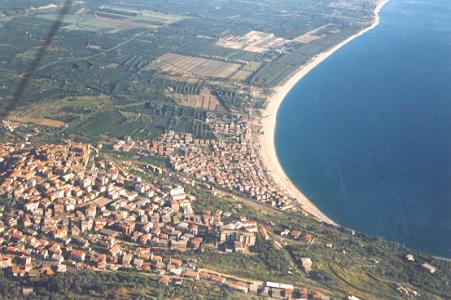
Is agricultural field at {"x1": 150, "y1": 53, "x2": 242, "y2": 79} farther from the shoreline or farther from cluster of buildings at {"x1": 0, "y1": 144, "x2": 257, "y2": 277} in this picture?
cluster of buildings at {"x1": 0, "y1": 144, "x2": 257, "y2": 277}

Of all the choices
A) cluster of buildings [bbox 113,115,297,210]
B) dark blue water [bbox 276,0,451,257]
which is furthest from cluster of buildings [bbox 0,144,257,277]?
dark blue water [bbox 276,0,451,257]

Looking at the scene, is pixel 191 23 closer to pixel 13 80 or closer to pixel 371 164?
pixel 13 80

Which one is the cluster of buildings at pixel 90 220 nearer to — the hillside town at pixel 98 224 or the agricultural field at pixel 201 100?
the hillside town at pixel 98 224

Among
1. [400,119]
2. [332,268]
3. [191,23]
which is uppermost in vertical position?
[191,23]

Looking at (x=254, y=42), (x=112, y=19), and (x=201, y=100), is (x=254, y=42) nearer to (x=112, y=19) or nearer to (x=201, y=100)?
(x=112, y=19)

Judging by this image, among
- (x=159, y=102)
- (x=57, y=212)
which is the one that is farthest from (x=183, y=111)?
(x=57, y=212)

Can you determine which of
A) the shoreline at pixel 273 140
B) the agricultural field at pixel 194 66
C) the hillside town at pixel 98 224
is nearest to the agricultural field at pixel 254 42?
the shoreline at pixel 273 140
